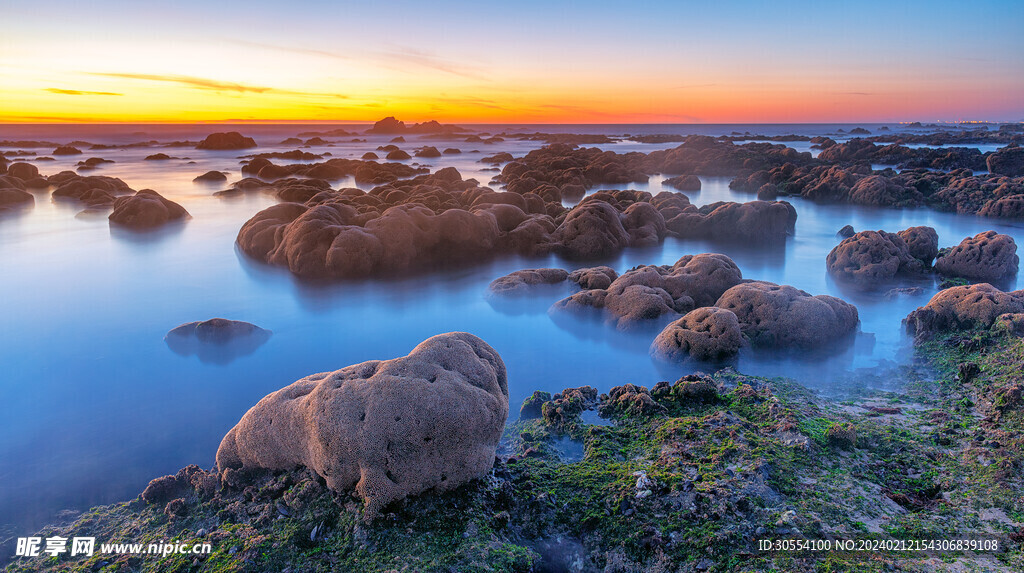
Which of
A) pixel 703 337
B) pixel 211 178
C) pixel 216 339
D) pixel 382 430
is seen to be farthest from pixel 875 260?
pixel 211 178

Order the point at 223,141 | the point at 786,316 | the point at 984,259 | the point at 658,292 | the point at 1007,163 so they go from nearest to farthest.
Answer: the point at 786,316, the point at 658,292, the point at 984,259, the point at 1007,163, the point at 223,141

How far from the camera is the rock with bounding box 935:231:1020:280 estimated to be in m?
13.3

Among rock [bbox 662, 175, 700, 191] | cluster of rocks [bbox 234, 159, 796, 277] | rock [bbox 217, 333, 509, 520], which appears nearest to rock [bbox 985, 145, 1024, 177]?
rock [bbox 662, 175, 700, 191]

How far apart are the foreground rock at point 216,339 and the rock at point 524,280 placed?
5.65 metres

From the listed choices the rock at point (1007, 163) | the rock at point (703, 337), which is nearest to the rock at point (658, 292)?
the rock at point (703, 337)

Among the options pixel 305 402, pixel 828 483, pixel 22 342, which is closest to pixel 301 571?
pixel 305 402

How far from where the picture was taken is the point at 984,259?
44.3 feet

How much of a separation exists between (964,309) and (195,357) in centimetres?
1425

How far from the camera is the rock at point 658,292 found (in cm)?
1099

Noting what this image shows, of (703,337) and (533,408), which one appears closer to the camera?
(533,408)

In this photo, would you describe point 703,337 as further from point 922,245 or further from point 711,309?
→ point 922,245

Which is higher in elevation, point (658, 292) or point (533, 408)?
point (658, 292)

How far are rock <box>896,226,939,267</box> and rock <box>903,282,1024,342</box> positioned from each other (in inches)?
225

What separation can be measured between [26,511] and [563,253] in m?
14.1
